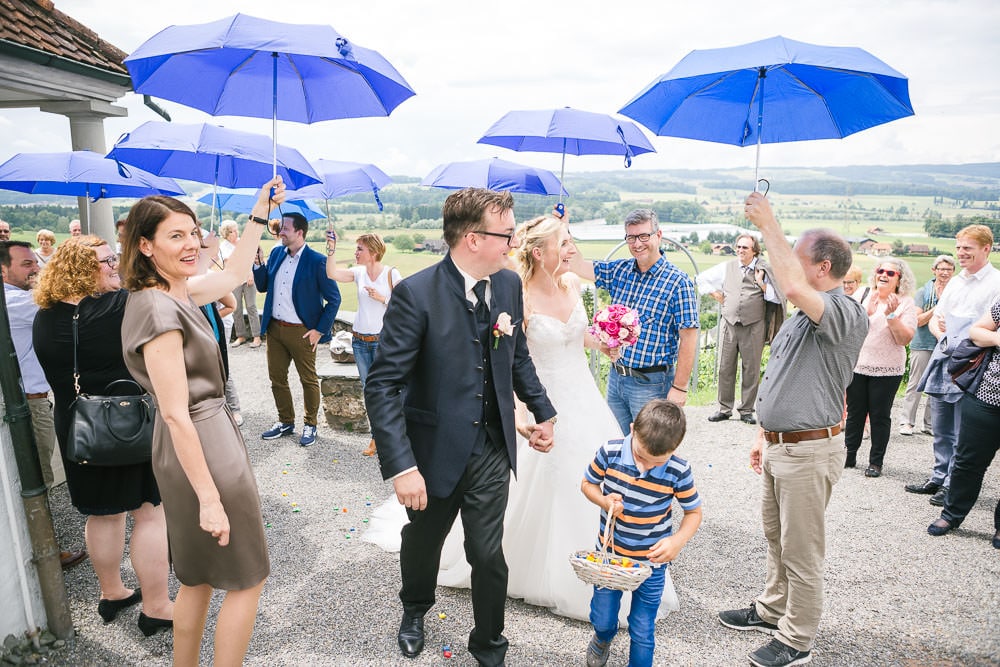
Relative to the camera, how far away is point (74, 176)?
6812mm

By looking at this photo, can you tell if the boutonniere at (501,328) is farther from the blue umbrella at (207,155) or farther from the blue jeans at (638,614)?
the blue umbrella at (207,155)

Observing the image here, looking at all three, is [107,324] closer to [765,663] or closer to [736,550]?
[765,663]

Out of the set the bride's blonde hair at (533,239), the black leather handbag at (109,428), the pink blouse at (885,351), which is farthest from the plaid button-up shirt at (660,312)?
the black leather handbag at (109,428)

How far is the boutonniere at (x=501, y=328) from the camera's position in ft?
9.62

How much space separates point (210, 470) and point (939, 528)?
5.53 m

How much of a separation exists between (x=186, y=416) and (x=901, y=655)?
3.99m

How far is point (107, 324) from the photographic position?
3.45 meters

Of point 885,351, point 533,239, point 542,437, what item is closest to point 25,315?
point 533,239

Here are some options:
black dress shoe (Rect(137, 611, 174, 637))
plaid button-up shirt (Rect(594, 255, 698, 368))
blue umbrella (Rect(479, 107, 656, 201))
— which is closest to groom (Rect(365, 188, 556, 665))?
black dress shoe (Rect(137, 611, 174, 637))

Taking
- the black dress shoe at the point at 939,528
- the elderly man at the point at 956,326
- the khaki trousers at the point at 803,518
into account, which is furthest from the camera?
the elderly man at the point at 956,326

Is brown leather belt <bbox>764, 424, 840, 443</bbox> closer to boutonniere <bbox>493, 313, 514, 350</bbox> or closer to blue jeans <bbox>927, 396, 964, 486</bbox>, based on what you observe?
boutonniere <bbox>493, 313, 514, 350</bbox>

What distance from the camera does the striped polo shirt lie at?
2990 millimetres

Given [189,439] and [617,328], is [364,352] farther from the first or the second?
[189,439]

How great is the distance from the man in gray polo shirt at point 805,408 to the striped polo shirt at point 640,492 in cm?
58
